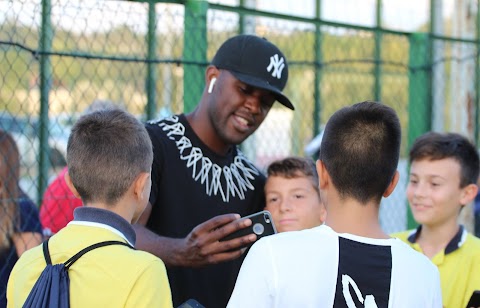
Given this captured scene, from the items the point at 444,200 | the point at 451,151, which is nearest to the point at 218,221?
the point at 444,200

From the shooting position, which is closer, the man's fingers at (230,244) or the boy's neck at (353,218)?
the boy's neck at (353,218)

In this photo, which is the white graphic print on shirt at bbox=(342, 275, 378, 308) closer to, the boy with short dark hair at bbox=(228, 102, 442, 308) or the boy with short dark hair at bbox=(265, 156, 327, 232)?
the boy with short dark hair at bbox=(228, 102, 442, 308)

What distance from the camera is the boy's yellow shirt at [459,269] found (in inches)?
128

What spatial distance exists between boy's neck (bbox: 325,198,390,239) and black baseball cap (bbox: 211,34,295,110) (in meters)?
1.03

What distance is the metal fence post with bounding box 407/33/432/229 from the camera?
5.60 metres

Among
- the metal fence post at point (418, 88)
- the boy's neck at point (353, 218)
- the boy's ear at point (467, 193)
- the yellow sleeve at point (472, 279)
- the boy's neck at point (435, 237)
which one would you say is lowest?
the yellow sleeve at point (472, 279)

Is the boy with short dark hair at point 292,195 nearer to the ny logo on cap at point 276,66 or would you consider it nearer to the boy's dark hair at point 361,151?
the ny logo on cap at point 276,66

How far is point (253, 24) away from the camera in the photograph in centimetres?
478

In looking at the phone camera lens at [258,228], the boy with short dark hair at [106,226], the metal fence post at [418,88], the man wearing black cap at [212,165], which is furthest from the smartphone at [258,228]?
the metal fence post at [418,88]

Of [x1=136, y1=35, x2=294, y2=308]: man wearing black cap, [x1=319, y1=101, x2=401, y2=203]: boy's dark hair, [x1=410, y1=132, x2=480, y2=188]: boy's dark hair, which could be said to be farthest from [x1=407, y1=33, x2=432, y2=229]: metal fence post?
[x1=319, y1=101, x2=401, y2=203]: boy's dark hair

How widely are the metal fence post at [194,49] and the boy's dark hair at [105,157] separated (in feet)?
5.88

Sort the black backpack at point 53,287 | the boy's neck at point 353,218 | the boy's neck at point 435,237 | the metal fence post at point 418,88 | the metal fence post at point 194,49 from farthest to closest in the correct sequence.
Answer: the metal fence post at point 418,88 < the metal fence post at point 194,49 < the boy's neck at point 435,237 < the boy's neck at point 353,218 < the black backpack at point 53,287

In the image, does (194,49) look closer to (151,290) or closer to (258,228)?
(258,228)

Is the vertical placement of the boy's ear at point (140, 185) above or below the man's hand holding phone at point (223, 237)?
above
